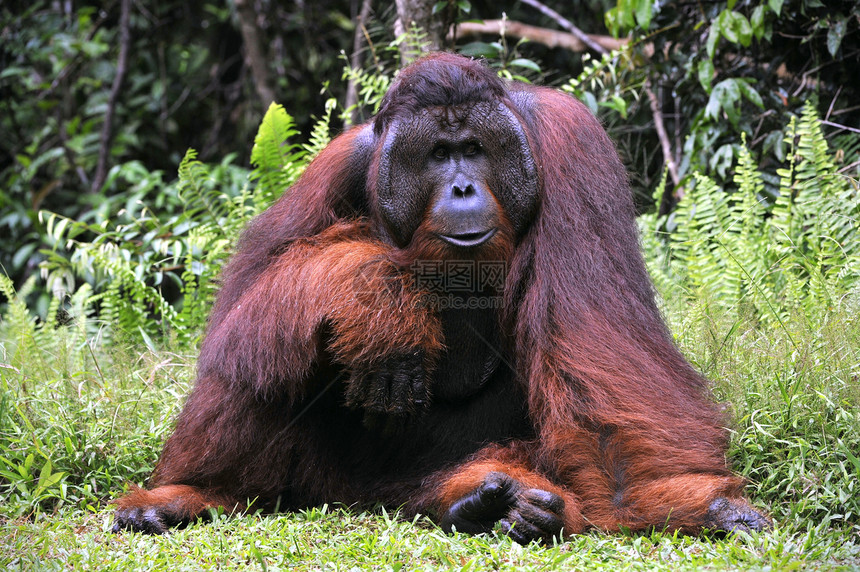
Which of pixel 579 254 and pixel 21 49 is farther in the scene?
pixel 21 49

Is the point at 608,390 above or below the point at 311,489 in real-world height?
above

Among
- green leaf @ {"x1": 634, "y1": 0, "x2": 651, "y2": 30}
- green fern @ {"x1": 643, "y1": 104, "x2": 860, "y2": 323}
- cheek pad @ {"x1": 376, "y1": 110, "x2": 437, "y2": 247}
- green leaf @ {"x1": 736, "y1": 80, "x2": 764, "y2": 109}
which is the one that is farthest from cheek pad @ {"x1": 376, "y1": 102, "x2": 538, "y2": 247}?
green leaf @ {"x1": 736, "y1": 80, "x2": 764, "y2": 109}

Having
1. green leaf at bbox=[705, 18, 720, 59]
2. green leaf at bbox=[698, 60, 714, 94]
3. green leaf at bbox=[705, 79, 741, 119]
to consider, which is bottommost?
green leaf at bbox=[705, 79, 741, 119]

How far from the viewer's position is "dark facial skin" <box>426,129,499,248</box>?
279 centimetres

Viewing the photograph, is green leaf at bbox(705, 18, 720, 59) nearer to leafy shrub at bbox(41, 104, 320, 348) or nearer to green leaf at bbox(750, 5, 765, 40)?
green leaf at bbox(750, 5, 765, 40)

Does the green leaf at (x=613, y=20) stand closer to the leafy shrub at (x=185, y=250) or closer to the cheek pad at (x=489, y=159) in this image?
the leafy shrub at (x=185, y=250)

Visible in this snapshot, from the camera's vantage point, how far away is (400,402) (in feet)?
9.26

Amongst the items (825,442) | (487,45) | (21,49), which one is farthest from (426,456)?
(21,49)

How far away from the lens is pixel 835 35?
4.75 m

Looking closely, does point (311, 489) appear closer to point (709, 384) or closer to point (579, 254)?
point (579, 254)

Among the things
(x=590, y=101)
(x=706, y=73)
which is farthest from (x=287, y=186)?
(x=706, y=73)

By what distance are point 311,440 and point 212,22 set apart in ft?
21.1

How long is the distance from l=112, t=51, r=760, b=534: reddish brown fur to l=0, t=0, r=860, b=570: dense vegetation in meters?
0.19

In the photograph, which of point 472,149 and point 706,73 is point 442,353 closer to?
point 472,149
